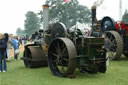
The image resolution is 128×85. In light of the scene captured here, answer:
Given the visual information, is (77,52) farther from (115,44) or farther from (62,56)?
(115,44)

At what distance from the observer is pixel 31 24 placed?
261 feet

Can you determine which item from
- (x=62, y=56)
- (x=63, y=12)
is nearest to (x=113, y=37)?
(x=62, y=56)

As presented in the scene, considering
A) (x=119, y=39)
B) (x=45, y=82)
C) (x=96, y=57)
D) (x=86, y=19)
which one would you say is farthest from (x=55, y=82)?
(x=86, y=19)

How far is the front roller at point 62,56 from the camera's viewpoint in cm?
540

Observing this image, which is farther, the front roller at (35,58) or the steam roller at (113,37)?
the steam roller at (113,37)

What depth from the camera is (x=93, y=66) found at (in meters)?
5.60

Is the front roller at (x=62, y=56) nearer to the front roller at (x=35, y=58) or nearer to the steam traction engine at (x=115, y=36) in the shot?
the front roller at (x=35, y=58)

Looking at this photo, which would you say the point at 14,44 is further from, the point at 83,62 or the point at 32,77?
the point at 83,62

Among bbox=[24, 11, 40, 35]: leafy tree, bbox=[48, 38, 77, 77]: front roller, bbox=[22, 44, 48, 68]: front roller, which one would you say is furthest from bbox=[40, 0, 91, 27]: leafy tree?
bbox=[48, 38, 77, 77]: front roller

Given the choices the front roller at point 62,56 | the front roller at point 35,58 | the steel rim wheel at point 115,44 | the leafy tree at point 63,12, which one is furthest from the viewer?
the leafy tree at point 63,12

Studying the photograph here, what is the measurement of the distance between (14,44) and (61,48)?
15.6 feet

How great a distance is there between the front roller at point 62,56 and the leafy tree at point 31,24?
71.8 meters

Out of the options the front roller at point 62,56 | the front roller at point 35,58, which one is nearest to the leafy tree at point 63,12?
the front roller at point 35,58

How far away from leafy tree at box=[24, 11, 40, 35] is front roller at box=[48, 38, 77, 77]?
236 ft
